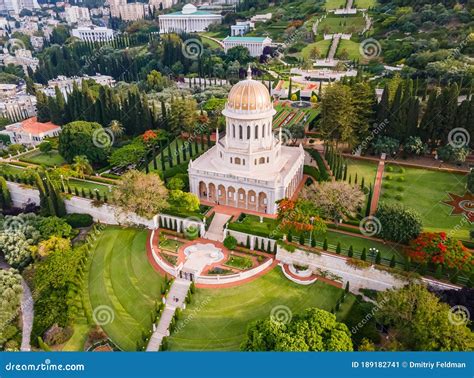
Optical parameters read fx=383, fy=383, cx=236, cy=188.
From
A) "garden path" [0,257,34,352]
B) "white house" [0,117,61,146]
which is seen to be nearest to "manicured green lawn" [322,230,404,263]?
"garden path" [0,257,34,352]

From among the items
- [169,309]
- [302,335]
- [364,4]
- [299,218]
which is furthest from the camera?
[364,4]

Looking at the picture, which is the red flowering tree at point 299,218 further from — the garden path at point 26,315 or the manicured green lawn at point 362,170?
the garden path at point 26,315

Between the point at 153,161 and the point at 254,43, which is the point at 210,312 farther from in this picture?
the point at 254,43

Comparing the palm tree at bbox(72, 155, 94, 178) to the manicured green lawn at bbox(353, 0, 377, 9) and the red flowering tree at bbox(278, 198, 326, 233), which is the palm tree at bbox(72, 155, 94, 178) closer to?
the red flowering tree at bbox(278, 198, 326, 233)

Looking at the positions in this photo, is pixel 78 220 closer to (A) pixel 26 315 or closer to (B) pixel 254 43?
(A) pixel 26 315

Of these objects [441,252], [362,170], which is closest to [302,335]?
[441,252]

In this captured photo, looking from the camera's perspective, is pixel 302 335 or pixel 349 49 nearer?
pixel 302 335

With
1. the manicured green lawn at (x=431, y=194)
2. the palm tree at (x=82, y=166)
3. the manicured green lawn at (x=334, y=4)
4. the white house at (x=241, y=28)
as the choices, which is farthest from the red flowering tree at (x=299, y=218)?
the manicured green lawn at (x=334, y=4)
